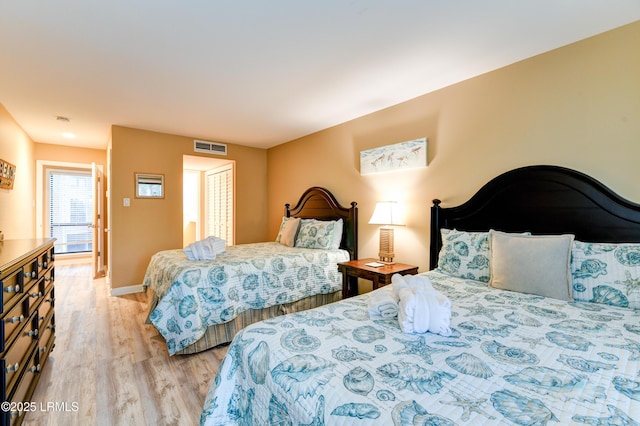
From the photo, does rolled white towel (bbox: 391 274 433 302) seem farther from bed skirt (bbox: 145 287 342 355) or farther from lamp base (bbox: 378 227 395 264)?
bed skirt (bbox: 145 287 342 355)

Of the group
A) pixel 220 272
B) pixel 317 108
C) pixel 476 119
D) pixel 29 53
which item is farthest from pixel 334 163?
pixel 29 53

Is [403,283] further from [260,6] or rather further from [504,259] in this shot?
[260,6]

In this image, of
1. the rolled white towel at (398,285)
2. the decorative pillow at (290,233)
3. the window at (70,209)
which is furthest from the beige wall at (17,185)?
the rolled white towel at (398,285)

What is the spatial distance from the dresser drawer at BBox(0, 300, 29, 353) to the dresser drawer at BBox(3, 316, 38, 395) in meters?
0.04

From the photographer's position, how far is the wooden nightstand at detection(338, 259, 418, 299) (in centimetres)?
270

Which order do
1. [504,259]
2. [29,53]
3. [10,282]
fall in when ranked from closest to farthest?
[10,282] → [504,259] → [29,53]

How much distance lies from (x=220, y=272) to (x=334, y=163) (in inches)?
84.1

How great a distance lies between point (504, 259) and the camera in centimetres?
201

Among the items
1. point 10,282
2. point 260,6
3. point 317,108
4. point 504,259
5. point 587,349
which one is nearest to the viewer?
point 587,349

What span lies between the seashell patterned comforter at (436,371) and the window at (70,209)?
256 inches

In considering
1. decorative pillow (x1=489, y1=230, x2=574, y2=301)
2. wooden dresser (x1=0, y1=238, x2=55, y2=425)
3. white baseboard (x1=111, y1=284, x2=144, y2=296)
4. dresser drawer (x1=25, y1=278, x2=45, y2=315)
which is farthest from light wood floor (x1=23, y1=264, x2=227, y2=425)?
decorative pillow (x1=489, y1=230, x2=574, y2=301)

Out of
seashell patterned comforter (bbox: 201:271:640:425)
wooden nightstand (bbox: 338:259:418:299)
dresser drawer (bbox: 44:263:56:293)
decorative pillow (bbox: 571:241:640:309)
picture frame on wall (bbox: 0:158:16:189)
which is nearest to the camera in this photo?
seashell patterned comforter (bbox: 201:271:640:425)

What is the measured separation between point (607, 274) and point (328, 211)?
281cm

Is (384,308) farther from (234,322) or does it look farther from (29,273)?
(29,273)
